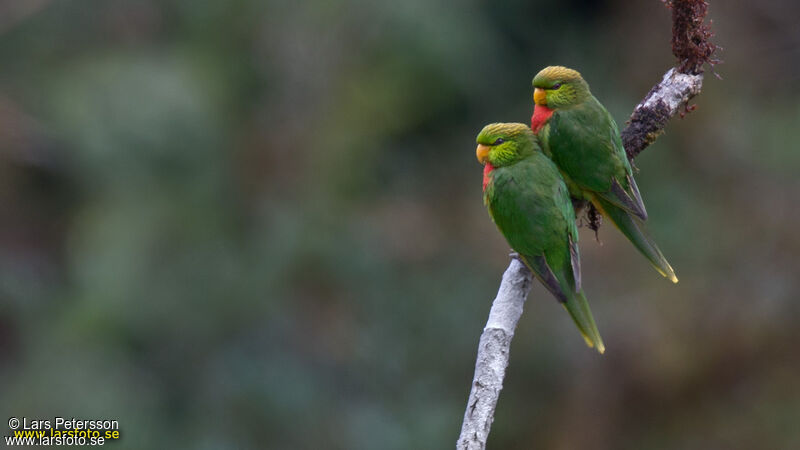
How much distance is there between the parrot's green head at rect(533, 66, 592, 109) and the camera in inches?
127

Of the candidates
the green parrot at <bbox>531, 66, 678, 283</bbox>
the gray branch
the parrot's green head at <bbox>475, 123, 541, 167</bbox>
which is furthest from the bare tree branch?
the parrot's green head at <bbox>475, 123, 541, 167</bbox>

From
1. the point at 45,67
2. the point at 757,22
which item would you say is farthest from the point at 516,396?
the point at 45,67

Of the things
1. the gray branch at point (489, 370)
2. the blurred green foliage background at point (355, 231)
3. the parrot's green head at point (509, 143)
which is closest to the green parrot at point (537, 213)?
the parrot's green head at point (509, 143)

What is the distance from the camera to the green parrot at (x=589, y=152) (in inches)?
123

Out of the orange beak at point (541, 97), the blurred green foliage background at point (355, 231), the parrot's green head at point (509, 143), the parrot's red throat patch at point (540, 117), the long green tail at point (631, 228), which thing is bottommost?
the long green tail at point (631, 228)

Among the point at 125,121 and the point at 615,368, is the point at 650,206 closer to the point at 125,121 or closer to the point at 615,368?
the point at 615,368

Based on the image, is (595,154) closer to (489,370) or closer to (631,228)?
(631,228)

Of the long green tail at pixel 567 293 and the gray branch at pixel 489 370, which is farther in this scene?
the long green tail at pixel 567 293

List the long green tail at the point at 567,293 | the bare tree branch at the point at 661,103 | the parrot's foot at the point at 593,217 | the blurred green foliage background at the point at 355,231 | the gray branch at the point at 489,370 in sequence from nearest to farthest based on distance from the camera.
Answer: the gray branch at the point at 489,370 → the bare tree branch at the point at 661,103 → the long green tail at the point at 567,293 → the parrot's foot at the point at 593,217 → the blurred green foliage background at the point at 355,231

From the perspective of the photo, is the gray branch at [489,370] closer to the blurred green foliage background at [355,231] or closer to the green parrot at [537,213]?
the green parrot at [537,213]

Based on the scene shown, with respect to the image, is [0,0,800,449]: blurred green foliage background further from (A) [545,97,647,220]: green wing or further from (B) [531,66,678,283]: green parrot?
(A) [545,97,647,220]: green wing

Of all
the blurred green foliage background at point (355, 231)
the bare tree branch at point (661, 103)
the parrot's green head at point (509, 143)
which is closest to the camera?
the bare tree branch at point (661, 103)

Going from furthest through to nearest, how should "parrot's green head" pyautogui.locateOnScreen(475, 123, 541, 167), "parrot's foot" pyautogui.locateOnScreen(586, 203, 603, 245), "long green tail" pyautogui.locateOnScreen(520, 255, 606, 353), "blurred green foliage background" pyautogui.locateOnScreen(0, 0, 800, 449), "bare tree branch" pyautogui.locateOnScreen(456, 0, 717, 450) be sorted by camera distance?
"blurred green foliage background" pyautogui.locateOnScreen(0, 0, 800, 449)
"parrot's foot" pyautogui.locateOnScreen(586, 203, 603, 245)
"parrot's green head" pyautogui.locateOnScreen(475, 123, 541, 167)
"long green tail" pyautogui.locateOnScreen(520, 255, 606, 353)
"bare tree branch" pyautogui.locateOnScreen(456, 0, 717, 450)

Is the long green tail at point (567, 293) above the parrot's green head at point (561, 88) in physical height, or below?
below
